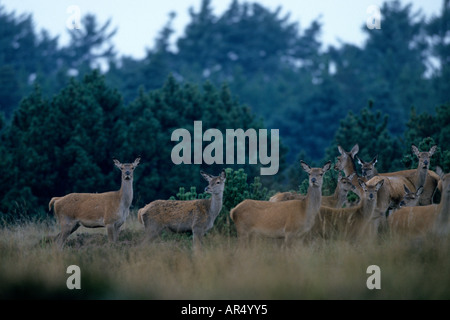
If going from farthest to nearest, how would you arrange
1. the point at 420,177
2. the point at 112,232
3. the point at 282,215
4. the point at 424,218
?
1. the point at 420,177
2. the point at 112,232
3. the point at 282,215
4. the point at 424,218

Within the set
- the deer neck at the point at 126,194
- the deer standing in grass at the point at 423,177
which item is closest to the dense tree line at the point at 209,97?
the deer standing in grass at the point at 423,177

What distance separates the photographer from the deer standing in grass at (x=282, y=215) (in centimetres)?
1341

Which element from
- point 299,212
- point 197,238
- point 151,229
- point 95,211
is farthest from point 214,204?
point 95,211

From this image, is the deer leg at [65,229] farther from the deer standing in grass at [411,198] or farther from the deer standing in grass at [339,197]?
the deer standing in grass at [411,198]

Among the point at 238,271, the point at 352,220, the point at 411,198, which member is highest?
the point at 411,198

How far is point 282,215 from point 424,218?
7.39ft

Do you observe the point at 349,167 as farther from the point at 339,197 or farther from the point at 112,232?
the point at 112,232

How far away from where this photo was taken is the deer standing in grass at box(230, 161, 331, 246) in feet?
44.0

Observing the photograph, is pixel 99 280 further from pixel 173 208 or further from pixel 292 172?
pixel 292 172

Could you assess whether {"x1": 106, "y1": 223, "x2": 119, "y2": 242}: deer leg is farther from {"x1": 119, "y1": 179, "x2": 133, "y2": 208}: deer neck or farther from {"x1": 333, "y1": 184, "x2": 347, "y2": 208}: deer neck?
{"x1": 333, "y1": 184, "x2": 347, "y2": 208}: deer neck

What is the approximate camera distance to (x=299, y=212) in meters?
13.5

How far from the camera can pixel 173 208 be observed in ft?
47.8

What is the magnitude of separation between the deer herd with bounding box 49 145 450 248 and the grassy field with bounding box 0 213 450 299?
0.36 metres

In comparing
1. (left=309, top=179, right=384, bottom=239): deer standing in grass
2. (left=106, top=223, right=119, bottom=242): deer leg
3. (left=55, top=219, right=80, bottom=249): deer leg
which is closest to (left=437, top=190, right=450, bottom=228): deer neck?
(left=309, top=179, right=384, bottom=239): deer standing in grass
